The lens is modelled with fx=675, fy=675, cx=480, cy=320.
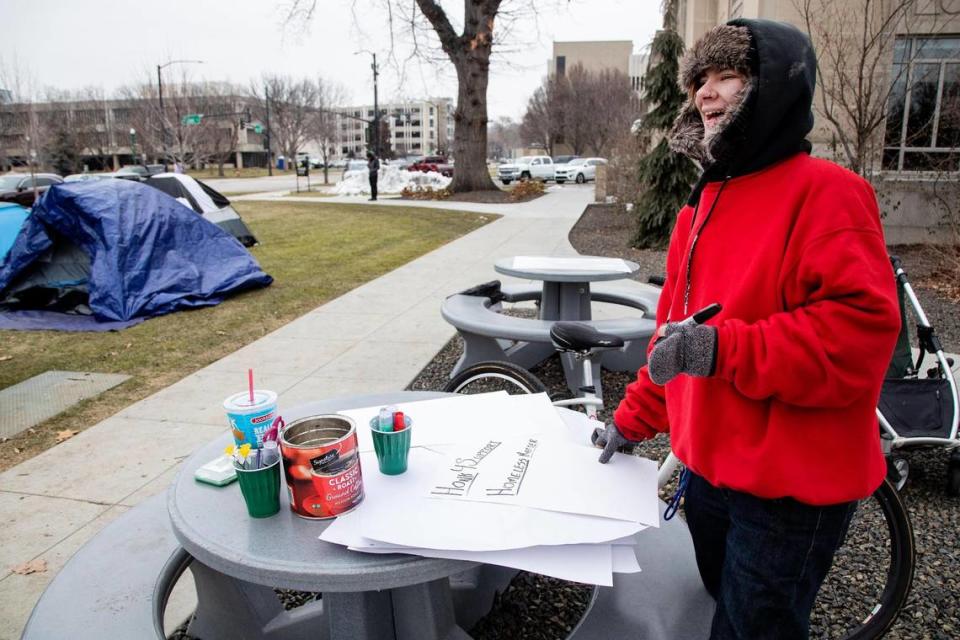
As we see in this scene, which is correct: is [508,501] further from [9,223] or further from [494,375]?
[9,223]

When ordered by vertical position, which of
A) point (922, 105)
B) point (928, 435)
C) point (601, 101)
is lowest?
point (928, 435)

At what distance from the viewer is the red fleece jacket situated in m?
1.30

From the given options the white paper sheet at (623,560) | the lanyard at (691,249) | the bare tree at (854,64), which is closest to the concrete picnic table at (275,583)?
the white paper sheet at (623,560)

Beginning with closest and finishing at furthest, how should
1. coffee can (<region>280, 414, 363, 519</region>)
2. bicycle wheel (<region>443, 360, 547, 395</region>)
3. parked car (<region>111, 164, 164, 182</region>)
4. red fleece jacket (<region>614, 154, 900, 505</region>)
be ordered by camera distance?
red fleece jacket (<region>614, 154, 900, 505</region>) → coffee can (<region>280, 414, 363, 519</region>) → bicycle wheel (<region>443, 360, 547, 395</region>) → parked car (<region>111, 164, 164, 182</region>)

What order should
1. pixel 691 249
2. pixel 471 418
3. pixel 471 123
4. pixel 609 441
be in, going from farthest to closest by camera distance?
pixel 471 123
pixel 471 418
pixel 609 441
pixel 691 249

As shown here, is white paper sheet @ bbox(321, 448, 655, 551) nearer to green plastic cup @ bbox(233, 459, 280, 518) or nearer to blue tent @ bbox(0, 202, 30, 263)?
green plastic cup @ bbox(233, 459, 280, 518)

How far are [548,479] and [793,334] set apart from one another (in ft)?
2.37

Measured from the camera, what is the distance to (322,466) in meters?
1.54

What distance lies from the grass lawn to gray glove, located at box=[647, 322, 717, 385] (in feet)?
13.8

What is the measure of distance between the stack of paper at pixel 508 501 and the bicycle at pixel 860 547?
344mm

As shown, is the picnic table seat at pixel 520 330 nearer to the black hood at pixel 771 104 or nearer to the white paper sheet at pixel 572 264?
the white paper sheet at pixel 572 264

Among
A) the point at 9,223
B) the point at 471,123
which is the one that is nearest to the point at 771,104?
the point at 9,223

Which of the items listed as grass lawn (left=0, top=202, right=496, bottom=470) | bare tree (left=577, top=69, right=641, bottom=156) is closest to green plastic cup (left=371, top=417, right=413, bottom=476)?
grass lawn (left=0, top=202, right=496, bottom=470)

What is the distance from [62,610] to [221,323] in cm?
580
